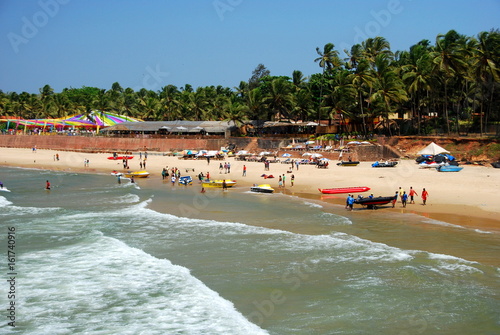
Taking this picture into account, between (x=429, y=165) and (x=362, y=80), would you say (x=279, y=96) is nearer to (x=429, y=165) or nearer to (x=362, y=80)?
(x=362, y=80)

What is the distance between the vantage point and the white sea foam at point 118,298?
12.1 m

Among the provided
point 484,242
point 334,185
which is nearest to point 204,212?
point 334,185

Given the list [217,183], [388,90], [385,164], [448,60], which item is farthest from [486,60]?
[217,183]

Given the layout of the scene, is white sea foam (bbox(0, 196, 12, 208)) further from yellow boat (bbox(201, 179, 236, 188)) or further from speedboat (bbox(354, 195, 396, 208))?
speedboat (bbox(354, 195, 396, 208))

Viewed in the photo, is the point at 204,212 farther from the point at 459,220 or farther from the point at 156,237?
the point at 459,220

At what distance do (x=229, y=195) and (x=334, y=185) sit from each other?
7.66m

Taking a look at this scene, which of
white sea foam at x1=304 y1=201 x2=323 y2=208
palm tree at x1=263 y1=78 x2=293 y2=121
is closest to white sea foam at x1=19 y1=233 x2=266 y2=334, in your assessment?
white sea foam at x1=304 y1=201 x2=323 y2=208

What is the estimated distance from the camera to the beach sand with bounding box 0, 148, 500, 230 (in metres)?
24.9

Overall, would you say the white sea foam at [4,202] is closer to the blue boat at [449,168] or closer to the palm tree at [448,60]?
the blue boat at [449,168]

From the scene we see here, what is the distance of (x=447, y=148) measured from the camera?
42500mm

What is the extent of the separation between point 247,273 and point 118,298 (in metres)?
Answer: 4.02

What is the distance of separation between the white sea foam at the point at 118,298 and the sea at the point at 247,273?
0.13ft

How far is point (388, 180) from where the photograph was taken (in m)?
34.3

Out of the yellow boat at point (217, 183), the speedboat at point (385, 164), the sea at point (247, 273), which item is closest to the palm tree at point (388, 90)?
the speedboat at point (385, 164)
